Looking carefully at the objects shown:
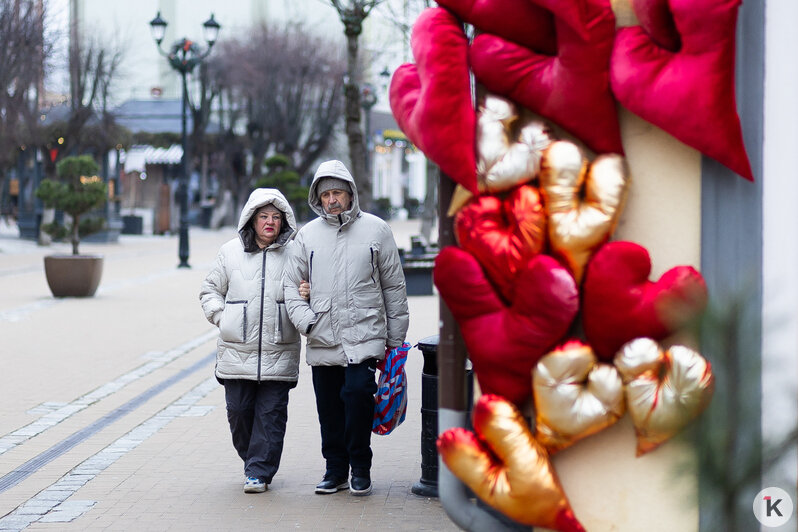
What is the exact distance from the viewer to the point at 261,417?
672 cm

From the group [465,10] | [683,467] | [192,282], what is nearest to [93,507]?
[465,10]

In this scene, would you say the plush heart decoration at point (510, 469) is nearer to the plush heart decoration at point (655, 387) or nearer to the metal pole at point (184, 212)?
the plush heart decoration at point (655, 387)

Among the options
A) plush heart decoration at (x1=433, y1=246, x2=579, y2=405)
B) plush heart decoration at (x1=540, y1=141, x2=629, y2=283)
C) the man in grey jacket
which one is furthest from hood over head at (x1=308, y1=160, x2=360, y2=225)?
plush heart decoration at (x1=540, y1=141, x2=629, y2=283)

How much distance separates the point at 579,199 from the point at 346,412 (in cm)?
306

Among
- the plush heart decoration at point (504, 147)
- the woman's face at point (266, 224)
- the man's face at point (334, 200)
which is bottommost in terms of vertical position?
the woman's face at point (266, 224)

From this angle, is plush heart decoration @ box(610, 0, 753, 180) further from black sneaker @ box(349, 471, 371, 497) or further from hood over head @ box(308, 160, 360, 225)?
black sneaker @ box(349, 471, 371, 497)

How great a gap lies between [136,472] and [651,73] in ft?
15.6

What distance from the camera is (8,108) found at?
34.0 metres

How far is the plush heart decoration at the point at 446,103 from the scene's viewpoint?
3838 millimetres

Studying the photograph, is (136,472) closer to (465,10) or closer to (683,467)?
(465,10)

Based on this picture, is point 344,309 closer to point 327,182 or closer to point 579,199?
point 327,182

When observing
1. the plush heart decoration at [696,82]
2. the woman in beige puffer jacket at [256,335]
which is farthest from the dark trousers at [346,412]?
the plush heart decoration at [696,82]

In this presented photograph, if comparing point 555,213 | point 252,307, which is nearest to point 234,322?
point 252,307

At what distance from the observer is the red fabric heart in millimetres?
3795
